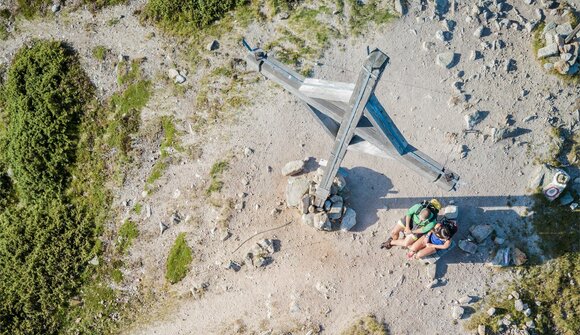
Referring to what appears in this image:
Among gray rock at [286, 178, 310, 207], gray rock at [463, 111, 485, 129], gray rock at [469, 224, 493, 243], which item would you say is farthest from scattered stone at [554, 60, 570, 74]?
gray rock at [286, 178, 310, 207]

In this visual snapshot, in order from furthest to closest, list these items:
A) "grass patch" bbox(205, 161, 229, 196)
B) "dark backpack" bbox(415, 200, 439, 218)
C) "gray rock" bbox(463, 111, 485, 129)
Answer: "grass patch" bbox(205, 161, 229, 196) < "gray rock" bbox(463, 111, 485, 129) < "dark backpack" bbox(415, 200, 439, 218)

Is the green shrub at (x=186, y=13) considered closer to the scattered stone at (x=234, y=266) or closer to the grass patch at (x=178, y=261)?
the grass patch at (x=178, y=261)

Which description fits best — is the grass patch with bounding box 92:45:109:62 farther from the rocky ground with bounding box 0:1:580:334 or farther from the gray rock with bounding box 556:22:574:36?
the gray rock with bounding box 556:22:574:36

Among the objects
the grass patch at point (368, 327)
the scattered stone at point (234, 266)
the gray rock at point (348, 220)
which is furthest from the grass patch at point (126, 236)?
the grass patch at point (368, 327)

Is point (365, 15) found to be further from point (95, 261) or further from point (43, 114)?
point (95, 261)

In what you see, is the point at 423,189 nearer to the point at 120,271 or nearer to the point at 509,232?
the point at 509,232

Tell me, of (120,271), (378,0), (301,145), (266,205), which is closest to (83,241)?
(120,271)
